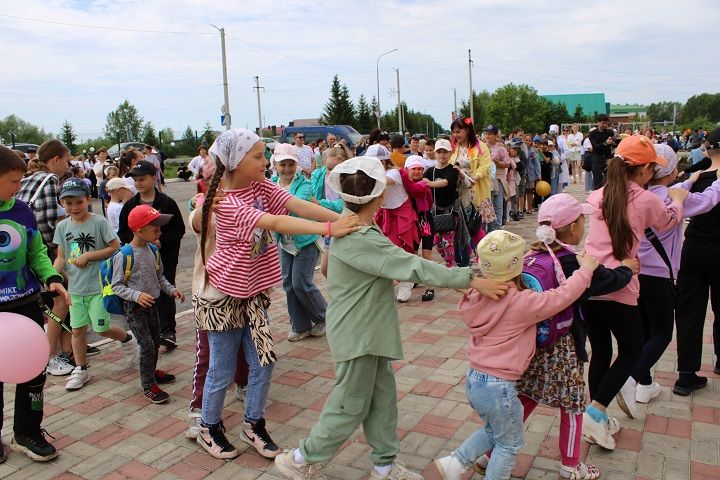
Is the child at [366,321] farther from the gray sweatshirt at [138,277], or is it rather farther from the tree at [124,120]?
the tree at [124,120]

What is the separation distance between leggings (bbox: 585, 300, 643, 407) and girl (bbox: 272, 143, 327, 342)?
9.16 ft

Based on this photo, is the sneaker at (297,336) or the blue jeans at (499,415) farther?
the sneaker at (297,336)

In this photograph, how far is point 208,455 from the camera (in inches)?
148

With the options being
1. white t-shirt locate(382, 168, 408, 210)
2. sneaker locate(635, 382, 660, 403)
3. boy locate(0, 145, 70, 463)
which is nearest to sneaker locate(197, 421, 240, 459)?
boy locate(0, 145, 70, 463)

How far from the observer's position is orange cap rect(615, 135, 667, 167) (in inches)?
138

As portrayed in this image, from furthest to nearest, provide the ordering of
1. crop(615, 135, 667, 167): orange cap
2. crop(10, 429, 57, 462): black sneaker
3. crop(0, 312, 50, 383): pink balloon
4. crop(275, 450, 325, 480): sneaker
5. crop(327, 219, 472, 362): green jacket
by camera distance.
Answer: crop(10, 429, 57, 462): black sneaker, crop(615, 135, 667, 167): orange cap, crop(0, 312, 50, 383): pink balloon, crop(275, 450, 325, 480): sneaker, crop(327, 219, 472, 362): green jacket

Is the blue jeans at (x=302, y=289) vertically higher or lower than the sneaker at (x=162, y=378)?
higher

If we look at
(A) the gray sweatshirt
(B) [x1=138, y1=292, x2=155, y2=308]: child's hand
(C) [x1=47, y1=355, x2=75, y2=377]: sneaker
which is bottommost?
(C) [x1=47, y1=355, x2=75, y2=377]: sneaker

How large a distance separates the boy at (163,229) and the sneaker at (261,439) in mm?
2225

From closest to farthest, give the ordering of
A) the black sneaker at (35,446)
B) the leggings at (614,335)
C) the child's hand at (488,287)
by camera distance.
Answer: the child's hand at (488,287)
the leggings at (614,335)
the black sneaker at (35,446)

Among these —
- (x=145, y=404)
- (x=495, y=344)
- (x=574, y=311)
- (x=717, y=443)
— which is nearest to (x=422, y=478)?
(x=495, y=344)

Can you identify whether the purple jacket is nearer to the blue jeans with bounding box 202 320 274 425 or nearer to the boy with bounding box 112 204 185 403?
the blue jeans with bounding box 202 320 274 425

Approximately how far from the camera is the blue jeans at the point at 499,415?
2.83m

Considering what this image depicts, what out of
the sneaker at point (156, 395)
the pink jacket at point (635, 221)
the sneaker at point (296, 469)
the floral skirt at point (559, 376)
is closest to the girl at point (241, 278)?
the sneaker at point (296, 469)
